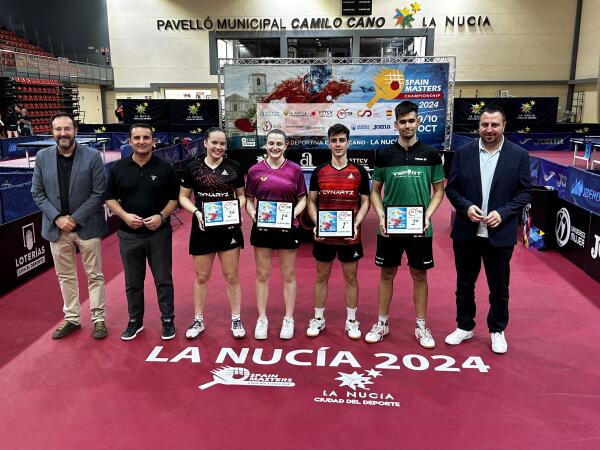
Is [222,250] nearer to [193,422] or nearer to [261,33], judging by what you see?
Result: [193,422]

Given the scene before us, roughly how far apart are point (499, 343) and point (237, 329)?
222cm

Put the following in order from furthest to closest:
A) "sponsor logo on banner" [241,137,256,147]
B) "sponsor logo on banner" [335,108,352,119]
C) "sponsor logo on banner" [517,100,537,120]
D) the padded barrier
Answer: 1. "sponsor logo on banner" [517,100,537,120]
2. "sponsor logo on banner" [241,137,256,147]
3. "sponsor logo on banner" [335,108,352,119]
4. the padded barrier

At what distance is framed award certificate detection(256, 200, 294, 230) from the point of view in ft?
13.8

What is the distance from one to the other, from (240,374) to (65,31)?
101 feet

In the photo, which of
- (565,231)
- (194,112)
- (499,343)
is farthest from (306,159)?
(194,112)

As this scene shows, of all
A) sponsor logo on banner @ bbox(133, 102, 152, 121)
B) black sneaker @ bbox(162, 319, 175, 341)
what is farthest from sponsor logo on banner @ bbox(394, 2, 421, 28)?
black sneaker @ bbox(162, 319, 175, 341)

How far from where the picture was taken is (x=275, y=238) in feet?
14.1

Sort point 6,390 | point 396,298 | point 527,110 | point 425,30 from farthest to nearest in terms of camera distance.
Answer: point 425,30, point 527,110, point 396,298, point 6,390

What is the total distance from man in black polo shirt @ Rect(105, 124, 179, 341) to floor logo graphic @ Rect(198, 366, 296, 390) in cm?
83

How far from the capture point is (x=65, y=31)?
95.5ft

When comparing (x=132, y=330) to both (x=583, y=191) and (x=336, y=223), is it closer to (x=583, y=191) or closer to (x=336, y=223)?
(x=336, y=223)

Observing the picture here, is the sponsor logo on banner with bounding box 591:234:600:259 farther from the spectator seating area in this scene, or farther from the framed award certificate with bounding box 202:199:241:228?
the spectator seating area

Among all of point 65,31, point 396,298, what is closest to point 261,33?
point 65,31

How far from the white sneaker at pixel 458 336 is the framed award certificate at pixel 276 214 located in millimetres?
1675
